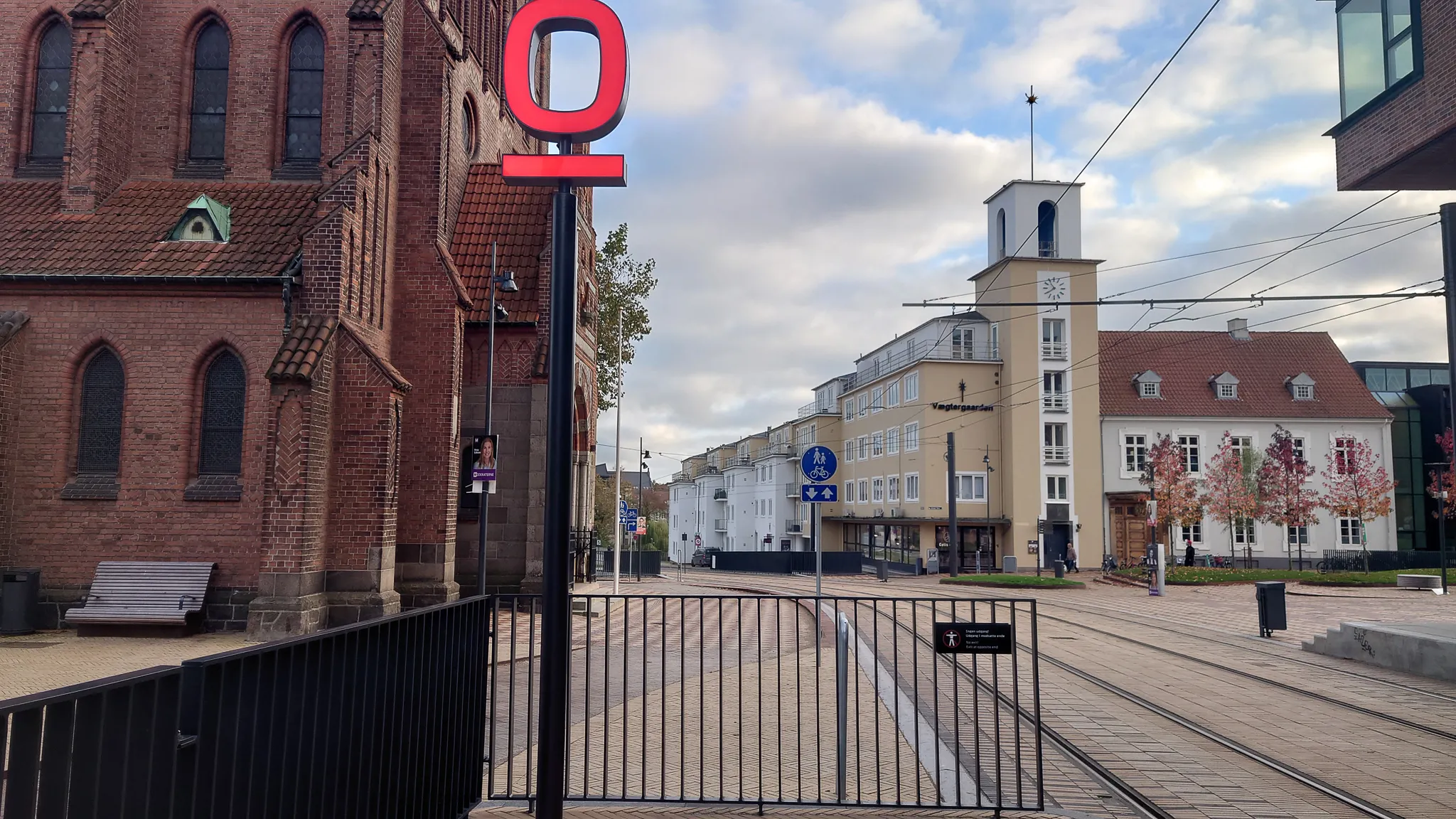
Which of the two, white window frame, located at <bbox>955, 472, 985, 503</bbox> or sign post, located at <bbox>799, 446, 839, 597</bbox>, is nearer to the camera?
sign post, located at <bbox>799, 446, 839, 597</bbox>

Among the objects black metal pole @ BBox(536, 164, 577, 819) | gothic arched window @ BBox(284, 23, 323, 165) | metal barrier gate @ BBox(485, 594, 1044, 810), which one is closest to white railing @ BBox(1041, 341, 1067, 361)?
metal barrier gate @ BBox(485, 594, 1044, 810)

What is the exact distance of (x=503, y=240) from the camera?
2206cm

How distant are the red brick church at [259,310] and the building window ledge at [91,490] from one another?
5cm

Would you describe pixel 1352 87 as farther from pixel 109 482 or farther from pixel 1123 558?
pixel 1123 558

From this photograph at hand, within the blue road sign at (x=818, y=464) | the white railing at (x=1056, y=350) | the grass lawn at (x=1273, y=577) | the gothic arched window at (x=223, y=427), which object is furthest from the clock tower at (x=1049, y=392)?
the blue road sign at (x=818, y=464)

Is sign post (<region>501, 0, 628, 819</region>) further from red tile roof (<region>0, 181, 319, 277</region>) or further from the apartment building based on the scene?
the apartment building

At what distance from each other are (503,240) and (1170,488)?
32.3 metres

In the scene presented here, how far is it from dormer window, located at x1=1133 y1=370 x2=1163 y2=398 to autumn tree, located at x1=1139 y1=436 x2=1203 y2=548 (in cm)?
671

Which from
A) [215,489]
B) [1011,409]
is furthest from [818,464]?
[1011,409]

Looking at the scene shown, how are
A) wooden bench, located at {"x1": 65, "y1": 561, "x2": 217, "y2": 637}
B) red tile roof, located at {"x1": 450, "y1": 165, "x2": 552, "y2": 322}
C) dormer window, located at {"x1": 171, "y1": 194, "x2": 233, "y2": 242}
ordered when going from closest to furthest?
wooden bench, located at {"x1": 65, "y1": 561, "x2": 217, "y2": 637} < dormer window, located at {"x1": 171, "y1": 194, "x2": 233, "y2": 242} < red tile roof, located at {"x1": 450, "y1": 165, "x2": 552, "y2": 322}

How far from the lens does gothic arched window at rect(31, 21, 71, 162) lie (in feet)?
65.9

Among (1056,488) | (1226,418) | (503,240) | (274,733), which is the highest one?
(503,240)

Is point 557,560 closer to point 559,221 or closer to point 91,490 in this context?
point 559,221

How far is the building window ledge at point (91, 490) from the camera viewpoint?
56.2ft
